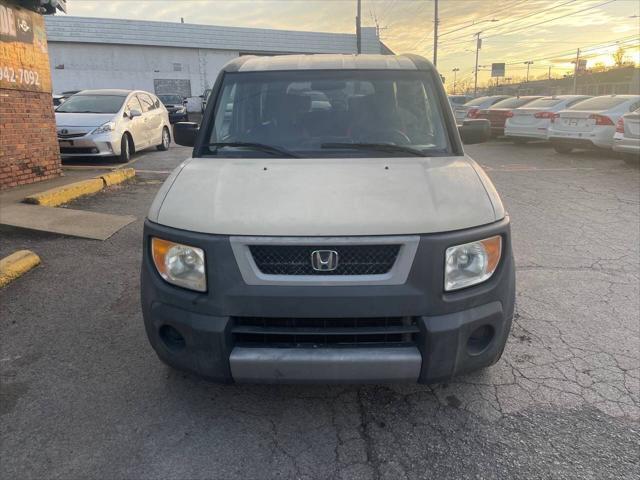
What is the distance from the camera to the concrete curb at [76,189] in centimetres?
693

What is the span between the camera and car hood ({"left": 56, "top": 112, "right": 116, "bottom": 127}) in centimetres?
1060

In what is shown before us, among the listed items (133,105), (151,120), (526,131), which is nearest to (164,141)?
(151,120)

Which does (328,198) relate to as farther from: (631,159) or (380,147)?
(631,159)

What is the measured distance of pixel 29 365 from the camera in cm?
326

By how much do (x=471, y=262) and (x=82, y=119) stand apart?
1044 cm

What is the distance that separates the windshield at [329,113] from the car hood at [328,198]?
1.05ft

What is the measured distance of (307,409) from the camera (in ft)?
9.34

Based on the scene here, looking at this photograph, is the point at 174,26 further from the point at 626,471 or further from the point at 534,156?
the point at 626,471

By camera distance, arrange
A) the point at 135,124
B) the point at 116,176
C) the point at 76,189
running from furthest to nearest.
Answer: the point at 135,124
the point at 116,176
the point at 76,189

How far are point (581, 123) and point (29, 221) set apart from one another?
12.5m

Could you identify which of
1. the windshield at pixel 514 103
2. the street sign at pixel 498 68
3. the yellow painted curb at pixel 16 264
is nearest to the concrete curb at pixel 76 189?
the yellow painted curb at pixel 16 264

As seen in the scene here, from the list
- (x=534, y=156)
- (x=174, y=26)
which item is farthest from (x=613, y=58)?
(x=534, y=156)

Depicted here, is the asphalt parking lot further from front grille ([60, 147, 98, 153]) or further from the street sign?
the street sign

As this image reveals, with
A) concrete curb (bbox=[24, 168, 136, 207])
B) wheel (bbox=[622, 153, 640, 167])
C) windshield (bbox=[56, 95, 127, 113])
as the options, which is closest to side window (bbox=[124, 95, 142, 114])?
windshield (bbox=[56, 95, 127, 113])
